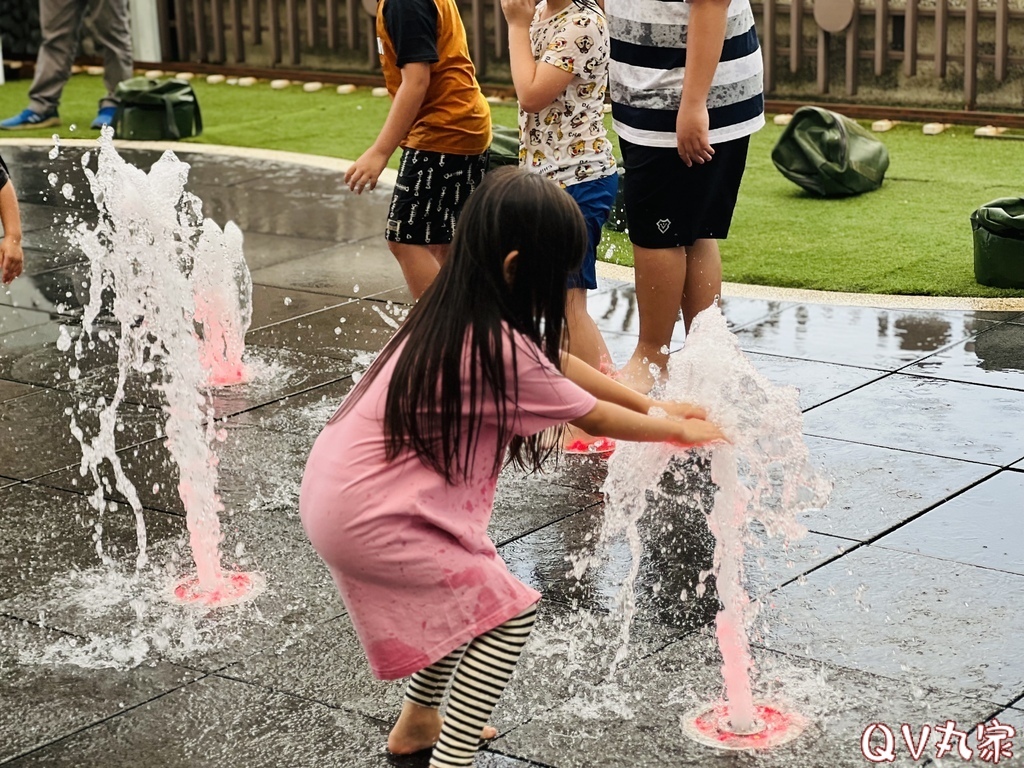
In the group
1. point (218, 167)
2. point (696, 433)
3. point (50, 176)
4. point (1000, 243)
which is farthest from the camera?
point (218, 167)

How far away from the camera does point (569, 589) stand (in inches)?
161

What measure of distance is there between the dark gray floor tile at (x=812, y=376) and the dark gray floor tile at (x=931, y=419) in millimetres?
66

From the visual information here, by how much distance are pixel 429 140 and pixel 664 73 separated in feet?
3.05

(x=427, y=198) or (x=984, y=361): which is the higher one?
(x=427, y=198)

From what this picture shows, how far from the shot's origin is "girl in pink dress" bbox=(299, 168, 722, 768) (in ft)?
9.60

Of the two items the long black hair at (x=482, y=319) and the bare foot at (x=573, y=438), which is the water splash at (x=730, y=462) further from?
the bare foot at (x=573, y=438)

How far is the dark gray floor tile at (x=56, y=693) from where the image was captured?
344 centimetres

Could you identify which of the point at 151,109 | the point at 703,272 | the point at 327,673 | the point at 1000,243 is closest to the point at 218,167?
the point at 151,109

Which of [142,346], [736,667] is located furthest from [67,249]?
[736,667]

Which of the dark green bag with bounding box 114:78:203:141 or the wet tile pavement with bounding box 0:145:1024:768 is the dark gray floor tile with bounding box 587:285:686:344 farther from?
the dark green bag with bounding box 114:78:203:141

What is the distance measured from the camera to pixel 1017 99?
1197 centimetres

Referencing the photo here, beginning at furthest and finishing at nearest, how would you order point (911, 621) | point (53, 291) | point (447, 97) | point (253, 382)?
point (53, 291) < point (253, 382) < point (447, 97) < point (911, 621)

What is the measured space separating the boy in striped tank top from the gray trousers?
8041mm

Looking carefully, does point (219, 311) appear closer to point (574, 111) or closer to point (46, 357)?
point (46, 357)
